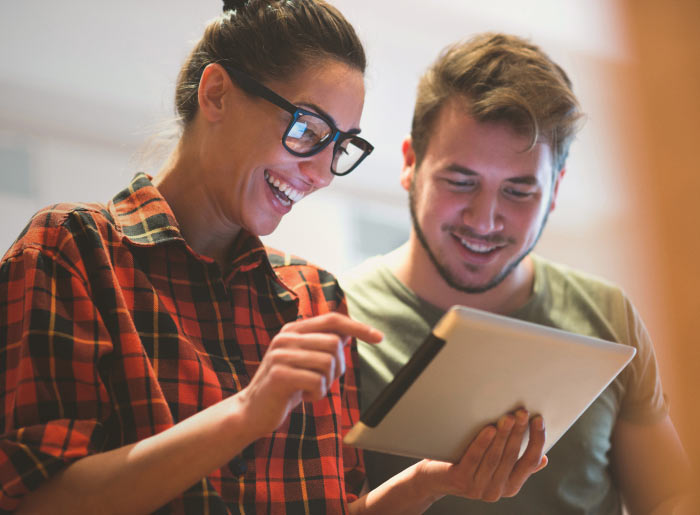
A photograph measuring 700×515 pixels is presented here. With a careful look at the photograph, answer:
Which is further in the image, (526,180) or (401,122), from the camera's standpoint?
(401,122)

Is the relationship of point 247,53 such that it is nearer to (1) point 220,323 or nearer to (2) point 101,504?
(1) point 220,323

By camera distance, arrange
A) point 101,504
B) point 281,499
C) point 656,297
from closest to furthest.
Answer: point 656,297
point 101,504
point 281,499

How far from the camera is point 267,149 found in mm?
1220

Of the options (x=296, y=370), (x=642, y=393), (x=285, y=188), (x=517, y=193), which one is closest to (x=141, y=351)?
(x=296, y=370)

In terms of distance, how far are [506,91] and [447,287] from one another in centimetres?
46

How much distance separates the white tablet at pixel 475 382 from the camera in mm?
949

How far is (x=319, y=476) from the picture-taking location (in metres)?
1.22

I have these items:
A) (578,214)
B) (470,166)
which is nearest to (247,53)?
(470,166)

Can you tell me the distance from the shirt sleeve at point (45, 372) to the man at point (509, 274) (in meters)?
0.68

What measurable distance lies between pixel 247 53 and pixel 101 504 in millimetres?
749

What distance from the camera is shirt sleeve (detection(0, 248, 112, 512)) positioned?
906mm

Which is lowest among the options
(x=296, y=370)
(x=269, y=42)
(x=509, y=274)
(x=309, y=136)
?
(x=509, y=274)

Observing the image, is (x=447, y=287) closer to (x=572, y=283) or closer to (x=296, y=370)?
(x=572, y=283)

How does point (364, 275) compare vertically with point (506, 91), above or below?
below
